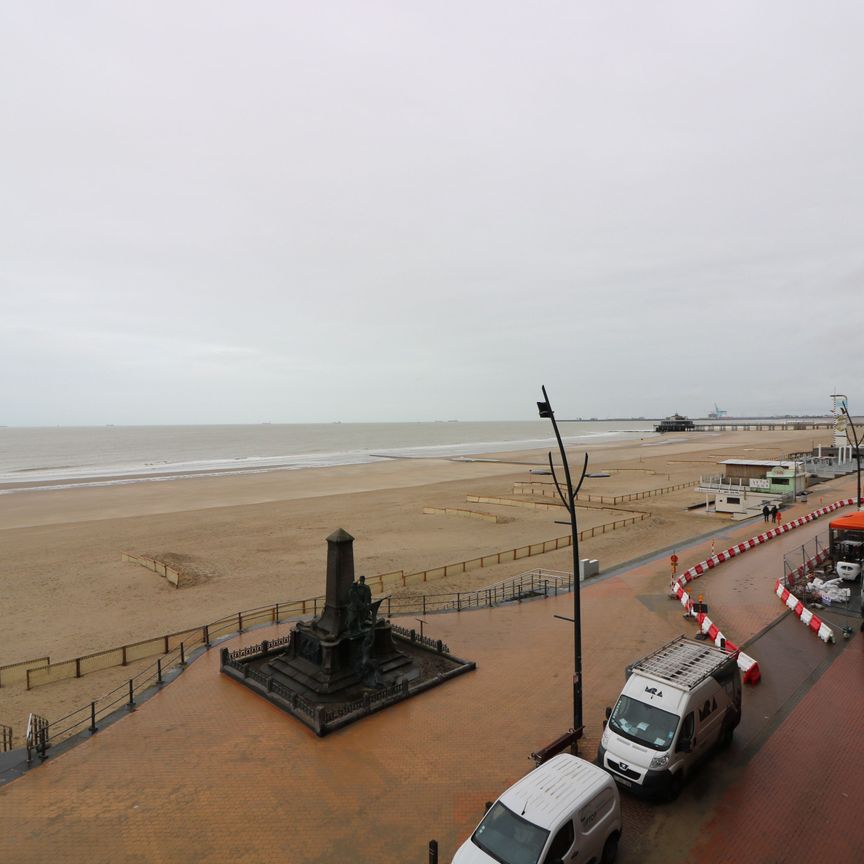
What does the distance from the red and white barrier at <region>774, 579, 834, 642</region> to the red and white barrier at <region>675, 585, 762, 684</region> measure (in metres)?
2.58

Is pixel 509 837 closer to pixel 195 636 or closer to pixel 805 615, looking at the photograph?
pixel 805 615

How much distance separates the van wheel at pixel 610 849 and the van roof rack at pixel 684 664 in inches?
109

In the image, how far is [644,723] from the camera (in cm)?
946

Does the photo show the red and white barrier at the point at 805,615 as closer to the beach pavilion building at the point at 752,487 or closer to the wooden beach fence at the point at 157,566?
the beach pavilion building at the point at 752,487

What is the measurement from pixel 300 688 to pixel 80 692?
260 inches

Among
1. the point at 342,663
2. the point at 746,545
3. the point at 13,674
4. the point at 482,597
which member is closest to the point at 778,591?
the point at 746,545

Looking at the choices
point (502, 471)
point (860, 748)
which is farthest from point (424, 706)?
point (502, 471)

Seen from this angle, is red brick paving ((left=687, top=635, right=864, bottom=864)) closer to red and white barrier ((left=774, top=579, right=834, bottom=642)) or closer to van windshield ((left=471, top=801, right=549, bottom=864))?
van windshield ((left=471, top=801, right=549, bottom=864))

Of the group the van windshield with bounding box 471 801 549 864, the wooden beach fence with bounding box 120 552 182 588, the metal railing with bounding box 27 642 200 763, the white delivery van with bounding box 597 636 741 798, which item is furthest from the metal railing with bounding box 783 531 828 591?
the wooden beach fence with bounding box 120 552 182 588

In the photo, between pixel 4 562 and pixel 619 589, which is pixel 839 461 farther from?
pixel 4 562

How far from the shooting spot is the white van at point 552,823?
6941 mm

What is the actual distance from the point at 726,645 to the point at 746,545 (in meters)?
13.8

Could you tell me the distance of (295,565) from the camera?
2814 centimetres

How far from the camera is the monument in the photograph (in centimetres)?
1295
